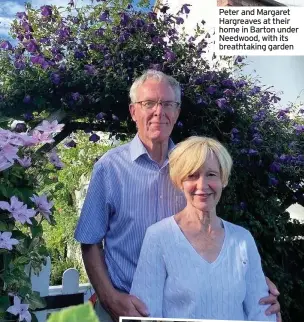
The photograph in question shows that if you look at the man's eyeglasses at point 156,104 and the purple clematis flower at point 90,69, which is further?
the purple clematis flower at point 90,69

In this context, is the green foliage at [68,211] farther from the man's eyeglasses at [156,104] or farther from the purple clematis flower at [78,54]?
the man's eyeglasses at [156,104]

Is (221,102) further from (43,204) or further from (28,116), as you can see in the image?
(43,204)

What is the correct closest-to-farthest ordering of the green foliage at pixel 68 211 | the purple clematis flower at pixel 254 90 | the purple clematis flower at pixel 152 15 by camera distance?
the purple clematis flower at pixel 152 15
the purple clematis flower at pixel 254 90
the green foliage at pixel 68 211

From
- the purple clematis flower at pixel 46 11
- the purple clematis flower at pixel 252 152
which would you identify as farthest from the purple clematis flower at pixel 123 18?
the purple clematis flower at pixel 252 152

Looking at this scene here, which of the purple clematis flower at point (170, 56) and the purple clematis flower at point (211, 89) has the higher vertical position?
the purple clematis flower at point (170, 56)

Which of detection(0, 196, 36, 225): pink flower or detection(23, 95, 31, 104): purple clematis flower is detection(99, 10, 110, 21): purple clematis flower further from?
detection(0, 196, 36, 225): pink flower

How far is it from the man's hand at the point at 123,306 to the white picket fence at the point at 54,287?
24.9 inches

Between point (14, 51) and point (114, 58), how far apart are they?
13.7 inches

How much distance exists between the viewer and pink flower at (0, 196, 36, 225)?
942 millimetres

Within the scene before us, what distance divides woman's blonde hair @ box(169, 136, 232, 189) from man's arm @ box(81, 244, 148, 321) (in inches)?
8.9

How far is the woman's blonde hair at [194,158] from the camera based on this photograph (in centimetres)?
82

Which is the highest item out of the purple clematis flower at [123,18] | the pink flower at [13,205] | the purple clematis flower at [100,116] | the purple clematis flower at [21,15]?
the purple clematis flower at [21,15]

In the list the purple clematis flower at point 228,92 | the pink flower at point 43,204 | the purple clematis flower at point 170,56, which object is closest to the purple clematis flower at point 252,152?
the purple clematis flower at point 228,92

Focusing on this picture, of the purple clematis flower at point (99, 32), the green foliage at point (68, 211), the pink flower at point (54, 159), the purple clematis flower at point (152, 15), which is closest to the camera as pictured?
the pink flower at point (54, 159)
